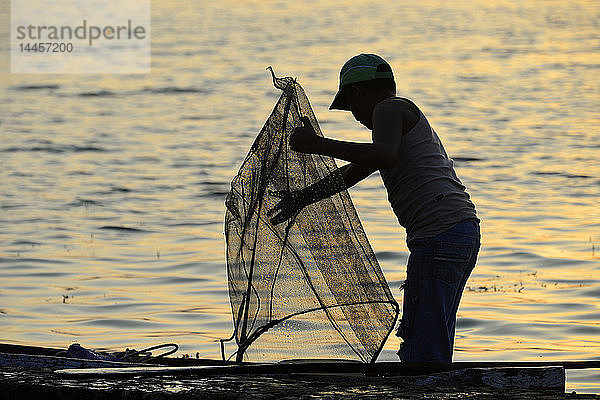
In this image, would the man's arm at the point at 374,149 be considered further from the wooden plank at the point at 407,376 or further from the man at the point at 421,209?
the wooden plank at the point at 407,376

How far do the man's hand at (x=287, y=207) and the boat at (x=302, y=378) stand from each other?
25.4 inches

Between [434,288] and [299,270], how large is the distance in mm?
675

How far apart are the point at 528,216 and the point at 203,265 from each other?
395 cm

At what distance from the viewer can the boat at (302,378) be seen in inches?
191

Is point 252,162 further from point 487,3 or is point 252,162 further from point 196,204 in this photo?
point 487,3

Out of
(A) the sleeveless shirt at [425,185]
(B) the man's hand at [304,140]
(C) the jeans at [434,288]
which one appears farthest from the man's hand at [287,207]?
(C) the jeans at [434,288]

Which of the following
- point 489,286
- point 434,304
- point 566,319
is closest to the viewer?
point 434,304

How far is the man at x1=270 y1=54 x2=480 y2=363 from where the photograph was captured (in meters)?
5.04

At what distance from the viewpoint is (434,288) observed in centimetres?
504

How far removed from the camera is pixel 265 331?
17.8 ft

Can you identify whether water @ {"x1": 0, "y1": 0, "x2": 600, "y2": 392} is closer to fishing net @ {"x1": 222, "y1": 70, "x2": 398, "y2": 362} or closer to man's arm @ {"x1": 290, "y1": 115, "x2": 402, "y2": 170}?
fishing net @ {"x1": 222, "y1": 70, "x2": 398, "y2": 362}

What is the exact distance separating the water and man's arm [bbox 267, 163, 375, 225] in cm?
256

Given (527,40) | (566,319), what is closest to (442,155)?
(566,319)

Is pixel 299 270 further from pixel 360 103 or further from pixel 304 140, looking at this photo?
pixel 360 103
